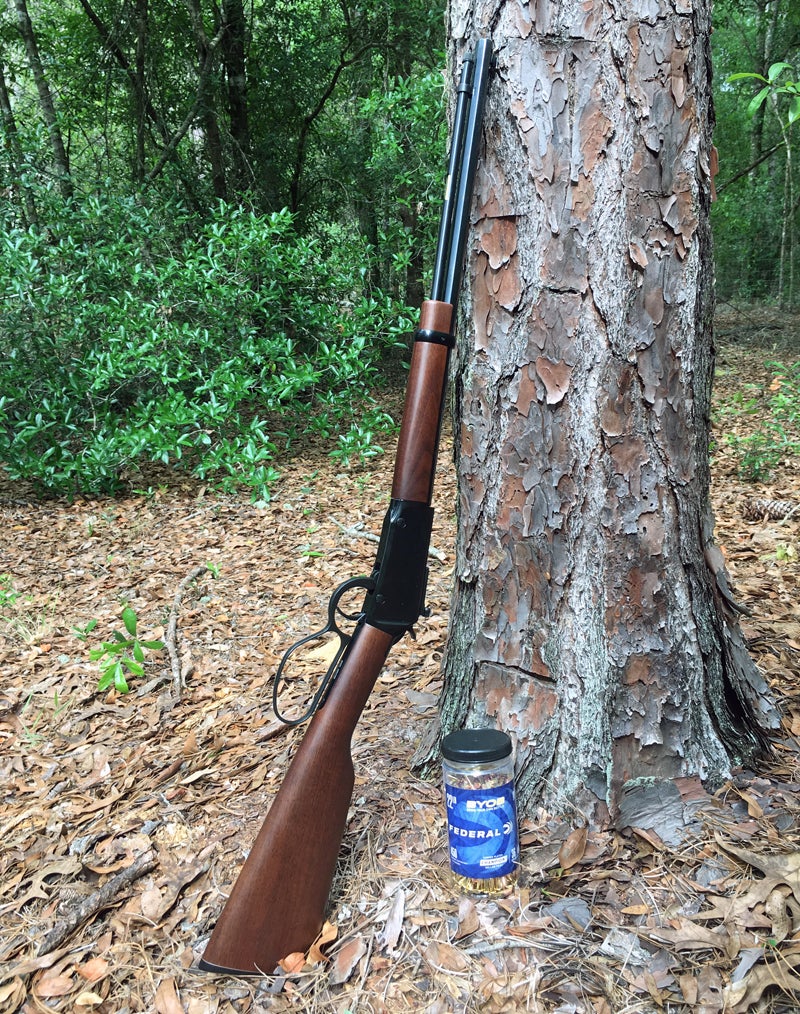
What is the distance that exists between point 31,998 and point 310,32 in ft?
31.6

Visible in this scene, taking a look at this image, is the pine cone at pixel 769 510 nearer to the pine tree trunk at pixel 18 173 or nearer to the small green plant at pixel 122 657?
the small green plant at pixel 122 657

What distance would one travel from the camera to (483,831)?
5.68 ft

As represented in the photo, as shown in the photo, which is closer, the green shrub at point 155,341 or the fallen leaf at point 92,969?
the fallen leaf at point 92,969

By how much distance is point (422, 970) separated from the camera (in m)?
1.64

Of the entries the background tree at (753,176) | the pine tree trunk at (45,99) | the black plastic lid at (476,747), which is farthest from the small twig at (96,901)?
the background tree at (753,176)

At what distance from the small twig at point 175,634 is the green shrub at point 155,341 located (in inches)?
45.3

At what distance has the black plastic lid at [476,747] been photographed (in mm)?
1736

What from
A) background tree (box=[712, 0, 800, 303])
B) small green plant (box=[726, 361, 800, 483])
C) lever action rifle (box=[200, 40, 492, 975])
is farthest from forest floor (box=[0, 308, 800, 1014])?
background tree (box=[712, 0, 800, 303])

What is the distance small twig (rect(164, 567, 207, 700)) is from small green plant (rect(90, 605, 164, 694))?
6 centimetres

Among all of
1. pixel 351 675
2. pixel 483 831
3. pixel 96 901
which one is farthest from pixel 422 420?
pixel 96 901

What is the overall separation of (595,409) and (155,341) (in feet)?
15.0

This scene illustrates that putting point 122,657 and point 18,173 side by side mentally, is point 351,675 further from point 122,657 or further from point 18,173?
point 18,173

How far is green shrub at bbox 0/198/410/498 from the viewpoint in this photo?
548cm

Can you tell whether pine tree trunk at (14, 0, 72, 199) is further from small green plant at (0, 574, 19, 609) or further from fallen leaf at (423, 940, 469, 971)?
fallen leaf at (423, 940, 469, 971)
